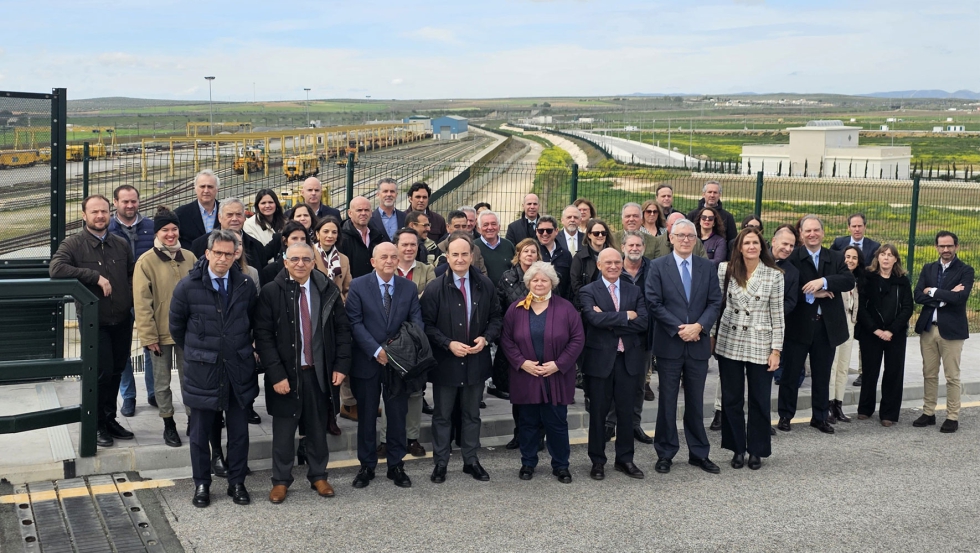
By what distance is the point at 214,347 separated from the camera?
22.5 ft

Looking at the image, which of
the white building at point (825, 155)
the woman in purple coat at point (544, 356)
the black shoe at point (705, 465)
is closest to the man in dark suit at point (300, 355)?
the woman in purple coat at point (544, 356)

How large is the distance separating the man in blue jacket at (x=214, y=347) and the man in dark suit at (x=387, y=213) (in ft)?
9.43

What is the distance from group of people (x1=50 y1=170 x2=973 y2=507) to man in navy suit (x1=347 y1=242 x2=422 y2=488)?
0.02 metres

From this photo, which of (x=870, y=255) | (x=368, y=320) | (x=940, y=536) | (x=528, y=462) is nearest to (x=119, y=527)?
(x=368, y=320)

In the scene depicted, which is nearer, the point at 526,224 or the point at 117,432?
the point at 117,432

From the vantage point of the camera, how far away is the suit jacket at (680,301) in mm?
7961

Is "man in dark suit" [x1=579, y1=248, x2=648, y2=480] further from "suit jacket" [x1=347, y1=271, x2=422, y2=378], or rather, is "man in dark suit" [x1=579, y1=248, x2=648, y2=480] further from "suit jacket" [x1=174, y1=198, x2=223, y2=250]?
"suit jacket" [x1=174, y1=198, x2=223, y2=250]

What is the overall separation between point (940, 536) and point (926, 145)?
133785mm

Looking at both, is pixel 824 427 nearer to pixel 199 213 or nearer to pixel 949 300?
pixel 949 300

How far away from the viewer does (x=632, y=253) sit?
8156 millimetres

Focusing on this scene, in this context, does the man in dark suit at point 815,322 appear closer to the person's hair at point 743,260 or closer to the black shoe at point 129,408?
the person's hair at point 743,260

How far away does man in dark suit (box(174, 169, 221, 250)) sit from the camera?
8938mm

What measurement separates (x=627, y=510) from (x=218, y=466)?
10.2 ft

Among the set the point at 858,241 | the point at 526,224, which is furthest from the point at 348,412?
the point at 858,241
